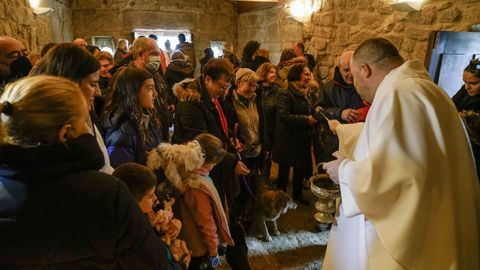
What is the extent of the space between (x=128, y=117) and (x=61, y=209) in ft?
3.17

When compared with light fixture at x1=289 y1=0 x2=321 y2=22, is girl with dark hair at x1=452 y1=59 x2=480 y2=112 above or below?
below

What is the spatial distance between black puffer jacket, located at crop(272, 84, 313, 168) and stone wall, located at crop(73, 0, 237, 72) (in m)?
5.61

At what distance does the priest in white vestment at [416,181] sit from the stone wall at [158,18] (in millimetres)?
7282

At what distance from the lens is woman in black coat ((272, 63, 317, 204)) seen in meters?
3.10


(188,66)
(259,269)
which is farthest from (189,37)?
(259,269)

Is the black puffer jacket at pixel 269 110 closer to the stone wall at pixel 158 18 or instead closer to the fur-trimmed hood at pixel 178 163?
the fur-trimmed hood at pixel 178 163

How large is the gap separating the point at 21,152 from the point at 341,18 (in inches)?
191

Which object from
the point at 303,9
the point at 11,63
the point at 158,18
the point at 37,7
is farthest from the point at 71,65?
the point at 158,18

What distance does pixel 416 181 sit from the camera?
1285mm

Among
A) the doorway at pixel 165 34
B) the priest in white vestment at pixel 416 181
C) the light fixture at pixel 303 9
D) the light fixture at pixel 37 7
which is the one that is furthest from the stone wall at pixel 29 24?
the light fixture at pixel 303 9

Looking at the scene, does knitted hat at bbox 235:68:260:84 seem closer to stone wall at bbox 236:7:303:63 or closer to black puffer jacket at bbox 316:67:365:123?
black puffer jacket at bbox 316:67:365:123

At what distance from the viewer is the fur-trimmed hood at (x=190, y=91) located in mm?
2180

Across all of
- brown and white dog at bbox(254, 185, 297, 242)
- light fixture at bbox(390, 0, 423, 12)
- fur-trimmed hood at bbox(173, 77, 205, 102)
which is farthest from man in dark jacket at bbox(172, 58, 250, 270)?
light fixture at bbox(390, 0, 423, 12)

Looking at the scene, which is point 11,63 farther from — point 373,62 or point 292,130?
point 292,130
